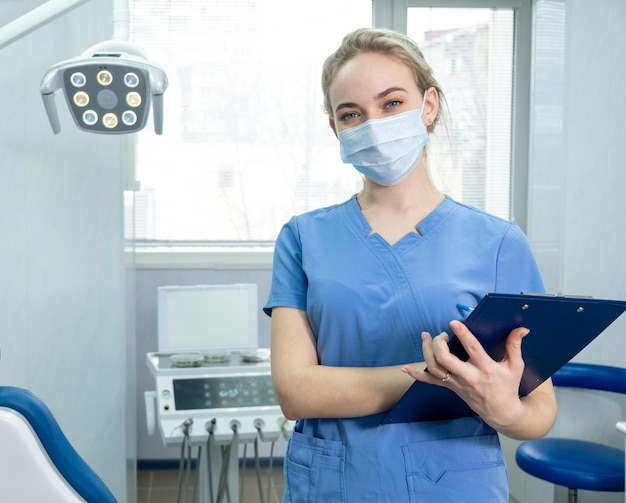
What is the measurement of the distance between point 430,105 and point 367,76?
15 centimetres

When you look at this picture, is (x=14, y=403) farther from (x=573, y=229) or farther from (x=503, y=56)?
(x=503, y=56)

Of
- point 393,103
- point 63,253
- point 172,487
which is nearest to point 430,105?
point 393,103

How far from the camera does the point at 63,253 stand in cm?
223

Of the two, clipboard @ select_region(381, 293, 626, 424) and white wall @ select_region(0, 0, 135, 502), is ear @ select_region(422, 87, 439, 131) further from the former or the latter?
white wall @ select_region(0, 0, 135, 502)

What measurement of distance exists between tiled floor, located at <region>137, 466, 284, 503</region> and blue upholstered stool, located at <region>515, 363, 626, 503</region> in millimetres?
1254

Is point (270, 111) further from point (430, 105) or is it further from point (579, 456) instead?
point (430, 105)

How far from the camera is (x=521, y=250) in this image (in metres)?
1.11

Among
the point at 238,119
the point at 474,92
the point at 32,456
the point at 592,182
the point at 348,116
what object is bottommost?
the point at 32,456

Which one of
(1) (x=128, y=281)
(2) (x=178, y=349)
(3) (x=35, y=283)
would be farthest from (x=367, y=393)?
(2) (x=178, y=349)

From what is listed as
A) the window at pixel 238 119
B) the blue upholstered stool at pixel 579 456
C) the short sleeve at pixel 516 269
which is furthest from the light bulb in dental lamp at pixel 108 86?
the window at pixel 238 119

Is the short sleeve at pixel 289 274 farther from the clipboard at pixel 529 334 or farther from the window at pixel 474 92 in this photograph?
the window at pixel 474 92

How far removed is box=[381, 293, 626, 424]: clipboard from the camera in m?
0.87

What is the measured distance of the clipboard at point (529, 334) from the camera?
87cm

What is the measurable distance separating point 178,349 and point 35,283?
78 cm
